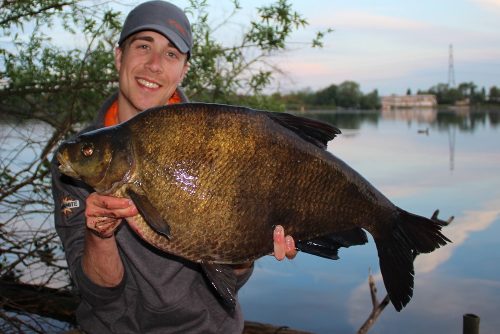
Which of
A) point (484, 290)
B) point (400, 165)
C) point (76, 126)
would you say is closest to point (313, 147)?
point (76, 126)

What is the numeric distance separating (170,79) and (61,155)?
878 mm

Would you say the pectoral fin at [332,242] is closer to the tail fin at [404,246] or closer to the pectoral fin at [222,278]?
the tail fin at [404,246]

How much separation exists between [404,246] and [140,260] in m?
1.27

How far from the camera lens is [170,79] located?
2799 millimetres

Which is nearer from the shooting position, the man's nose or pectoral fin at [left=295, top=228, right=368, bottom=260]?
pectoral fin at [left=295, top=228, right=368, bottom=260]

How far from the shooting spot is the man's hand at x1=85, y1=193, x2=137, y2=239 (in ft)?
6.69

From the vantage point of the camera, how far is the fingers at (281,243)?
2.21m

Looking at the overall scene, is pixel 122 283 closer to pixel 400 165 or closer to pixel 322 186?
pixel 322 186

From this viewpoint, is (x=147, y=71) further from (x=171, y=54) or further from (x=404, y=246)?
(x=404, y=246)

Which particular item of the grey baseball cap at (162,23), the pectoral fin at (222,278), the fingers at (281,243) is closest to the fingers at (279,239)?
the fingers at (281,243)

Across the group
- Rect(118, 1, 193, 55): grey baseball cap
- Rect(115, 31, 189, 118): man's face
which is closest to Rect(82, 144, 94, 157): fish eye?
Rect(115, 31, 189, 118): man's face

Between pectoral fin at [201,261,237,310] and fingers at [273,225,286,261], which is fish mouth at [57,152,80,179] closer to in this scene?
pectoral fin at [201,261,237,310]

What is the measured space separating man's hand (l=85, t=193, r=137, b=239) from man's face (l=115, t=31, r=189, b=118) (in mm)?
791

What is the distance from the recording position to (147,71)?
108 inches
